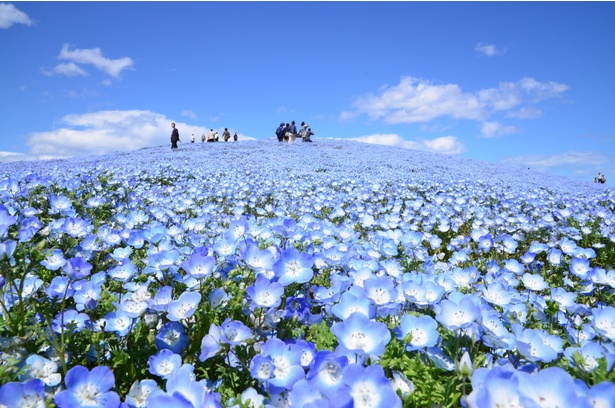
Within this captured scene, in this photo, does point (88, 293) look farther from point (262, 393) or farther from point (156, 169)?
point (156, 169)

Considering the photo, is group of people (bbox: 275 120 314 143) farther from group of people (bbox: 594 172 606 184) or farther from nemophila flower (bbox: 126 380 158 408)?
nemophila flower (bbox: 126 380 158 408)

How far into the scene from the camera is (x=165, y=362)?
1.72 m

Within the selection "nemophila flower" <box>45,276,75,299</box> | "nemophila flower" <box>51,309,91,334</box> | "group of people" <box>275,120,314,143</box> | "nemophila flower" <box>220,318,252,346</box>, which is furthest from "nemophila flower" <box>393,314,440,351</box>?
"group of people" <box>275,120,314,143</box>

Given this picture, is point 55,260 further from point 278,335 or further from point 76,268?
point 278,335

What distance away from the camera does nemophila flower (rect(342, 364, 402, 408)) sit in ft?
4.08

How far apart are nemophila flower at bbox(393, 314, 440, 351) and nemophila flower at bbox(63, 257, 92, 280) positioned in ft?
5.36

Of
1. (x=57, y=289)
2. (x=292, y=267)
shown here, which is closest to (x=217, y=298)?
(x=292, y=267)

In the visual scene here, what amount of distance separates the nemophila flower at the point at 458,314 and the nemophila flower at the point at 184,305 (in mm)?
→ 1056

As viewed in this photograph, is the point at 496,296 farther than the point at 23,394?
Yes

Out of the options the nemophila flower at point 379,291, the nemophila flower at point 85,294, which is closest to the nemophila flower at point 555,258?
the nemophila flower at point 379,291

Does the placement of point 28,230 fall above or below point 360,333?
above

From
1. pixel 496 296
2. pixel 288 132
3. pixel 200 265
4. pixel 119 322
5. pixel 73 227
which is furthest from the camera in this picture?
pixel 288 132

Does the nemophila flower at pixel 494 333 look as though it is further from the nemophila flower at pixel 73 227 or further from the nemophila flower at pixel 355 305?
the nemophila flower at pixel 73 227

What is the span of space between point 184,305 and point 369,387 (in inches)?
37.3
